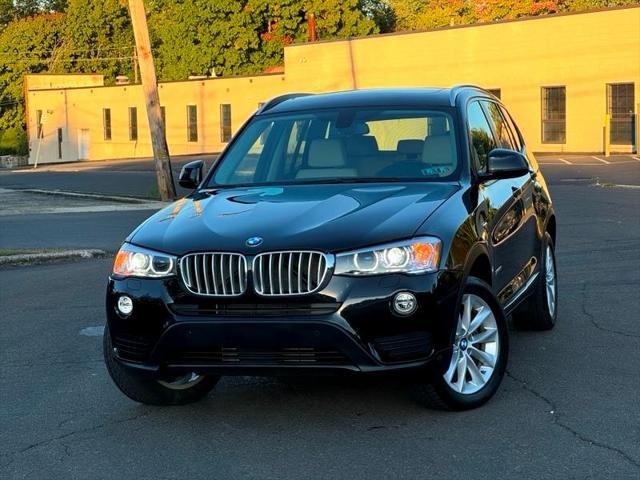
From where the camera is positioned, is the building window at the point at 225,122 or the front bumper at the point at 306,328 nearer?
the front bumper at the point at 306,328

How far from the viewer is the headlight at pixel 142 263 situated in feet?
17.5

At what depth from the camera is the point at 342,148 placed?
669 cm

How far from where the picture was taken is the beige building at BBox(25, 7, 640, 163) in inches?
1538

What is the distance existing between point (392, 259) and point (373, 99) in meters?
2.11

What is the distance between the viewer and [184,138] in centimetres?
Result: 5800

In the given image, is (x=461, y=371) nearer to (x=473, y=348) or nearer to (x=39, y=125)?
(x=473, y=348)

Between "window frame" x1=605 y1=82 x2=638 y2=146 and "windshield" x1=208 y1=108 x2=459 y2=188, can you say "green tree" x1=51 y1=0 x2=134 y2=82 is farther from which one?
"windshield" x1=208 y1=108 x2=459 y2=188

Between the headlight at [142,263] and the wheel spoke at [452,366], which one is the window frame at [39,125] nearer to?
the headlight at [142,263]

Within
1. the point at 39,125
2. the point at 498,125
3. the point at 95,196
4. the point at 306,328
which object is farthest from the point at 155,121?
the point at 39,125

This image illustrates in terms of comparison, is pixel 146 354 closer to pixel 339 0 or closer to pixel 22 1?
pixel 339 0

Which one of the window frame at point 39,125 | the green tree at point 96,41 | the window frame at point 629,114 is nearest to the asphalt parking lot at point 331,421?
the window frame at point 629,114

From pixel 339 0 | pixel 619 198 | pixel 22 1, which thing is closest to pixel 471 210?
pixel 619 198

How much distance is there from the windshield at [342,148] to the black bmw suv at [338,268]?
0.04 ft

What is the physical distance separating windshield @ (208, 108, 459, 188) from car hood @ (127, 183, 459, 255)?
0.94 ft
